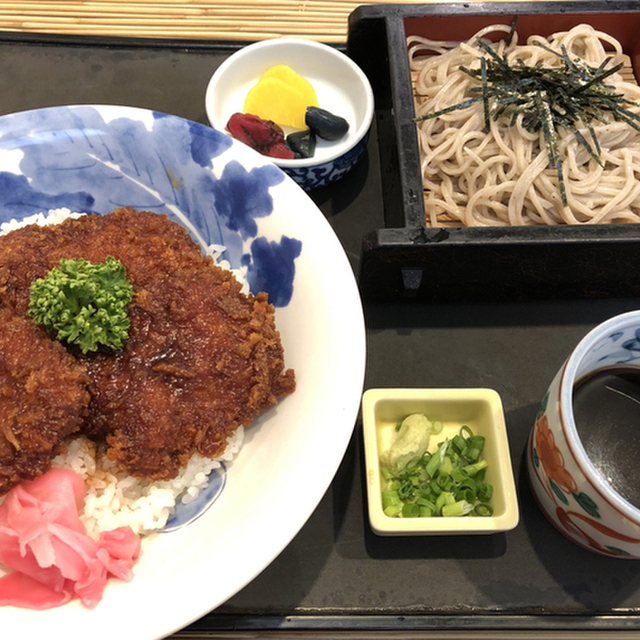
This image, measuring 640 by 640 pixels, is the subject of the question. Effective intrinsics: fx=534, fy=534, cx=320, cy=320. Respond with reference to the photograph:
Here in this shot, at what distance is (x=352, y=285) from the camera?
153cm

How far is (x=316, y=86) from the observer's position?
2.44 meters

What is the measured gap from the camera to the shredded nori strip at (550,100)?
6.98ft

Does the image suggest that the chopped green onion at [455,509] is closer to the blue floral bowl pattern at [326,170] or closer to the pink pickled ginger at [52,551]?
the pink pickled ginger at [52,551]

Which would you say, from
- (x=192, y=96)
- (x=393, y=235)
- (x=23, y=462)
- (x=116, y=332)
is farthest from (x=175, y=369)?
(x=192, y=96)

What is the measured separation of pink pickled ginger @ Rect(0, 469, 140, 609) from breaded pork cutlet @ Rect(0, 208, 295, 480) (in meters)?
0.17

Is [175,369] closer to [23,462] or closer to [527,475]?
[23,462]

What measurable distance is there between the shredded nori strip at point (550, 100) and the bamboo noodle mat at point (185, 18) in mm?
899

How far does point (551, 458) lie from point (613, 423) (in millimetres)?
304

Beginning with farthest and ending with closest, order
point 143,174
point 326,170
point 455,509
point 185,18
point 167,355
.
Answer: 1. point 185,18
2. point 326,170
3. point 143,174
4. point 455,509
5. point 167,355

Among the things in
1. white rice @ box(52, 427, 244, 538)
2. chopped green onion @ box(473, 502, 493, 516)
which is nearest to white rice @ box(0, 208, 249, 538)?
white rice @ box(52, 427, 244, 538)

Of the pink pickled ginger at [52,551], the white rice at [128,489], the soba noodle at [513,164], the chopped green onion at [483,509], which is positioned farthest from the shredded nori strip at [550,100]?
the pink pickled ginger at [52,551]

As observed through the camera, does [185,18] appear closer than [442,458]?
No

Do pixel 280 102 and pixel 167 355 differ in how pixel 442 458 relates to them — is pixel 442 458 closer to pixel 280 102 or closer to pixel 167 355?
pixel 167 355

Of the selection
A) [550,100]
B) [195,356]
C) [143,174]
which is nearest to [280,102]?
[143,174]
